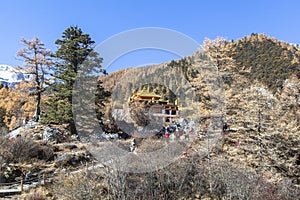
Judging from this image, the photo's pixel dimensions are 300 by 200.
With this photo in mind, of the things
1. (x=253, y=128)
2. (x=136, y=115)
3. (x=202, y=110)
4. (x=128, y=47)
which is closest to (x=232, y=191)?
(x=253, y=128)

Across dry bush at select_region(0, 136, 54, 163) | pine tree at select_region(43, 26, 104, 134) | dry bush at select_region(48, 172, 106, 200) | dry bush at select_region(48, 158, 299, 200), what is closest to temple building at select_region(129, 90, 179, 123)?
pine tree at select_region(43, 26, 104, 134)

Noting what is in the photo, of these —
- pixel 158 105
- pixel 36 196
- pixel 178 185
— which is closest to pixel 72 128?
pixel 36 196

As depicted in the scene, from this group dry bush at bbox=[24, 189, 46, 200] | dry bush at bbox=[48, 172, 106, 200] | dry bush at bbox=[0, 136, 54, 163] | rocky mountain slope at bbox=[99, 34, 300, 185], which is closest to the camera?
dry bush at bbox=[48, 172, 106, 200]

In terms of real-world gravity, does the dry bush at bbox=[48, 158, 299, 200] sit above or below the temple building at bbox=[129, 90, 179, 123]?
below

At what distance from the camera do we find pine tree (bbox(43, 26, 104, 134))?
14305 millimetres

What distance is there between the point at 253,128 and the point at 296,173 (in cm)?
247

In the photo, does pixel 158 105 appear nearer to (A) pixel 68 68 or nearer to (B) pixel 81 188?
(A) pixel 68 68

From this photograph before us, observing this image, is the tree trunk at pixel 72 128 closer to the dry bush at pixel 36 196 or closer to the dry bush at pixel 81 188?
the dry bush at pixel 36 196

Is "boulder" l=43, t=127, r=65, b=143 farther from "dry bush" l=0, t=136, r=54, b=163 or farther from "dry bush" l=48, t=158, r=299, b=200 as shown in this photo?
"dry bush" l=48, t=158, r=299, b=200

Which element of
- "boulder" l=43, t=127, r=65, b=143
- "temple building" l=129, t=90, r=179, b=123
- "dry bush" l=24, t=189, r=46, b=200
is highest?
"temple building" l=129, t=90, r=179, b=123

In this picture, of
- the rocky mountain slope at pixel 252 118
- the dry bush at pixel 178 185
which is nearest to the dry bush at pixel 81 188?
the dry bush at pixel 178 185

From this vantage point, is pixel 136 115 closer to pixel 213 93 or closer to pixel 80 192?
pixel 213 93

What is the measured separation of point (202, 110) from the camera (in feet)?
36.3

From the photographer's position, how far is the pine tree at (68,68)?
14.3m
